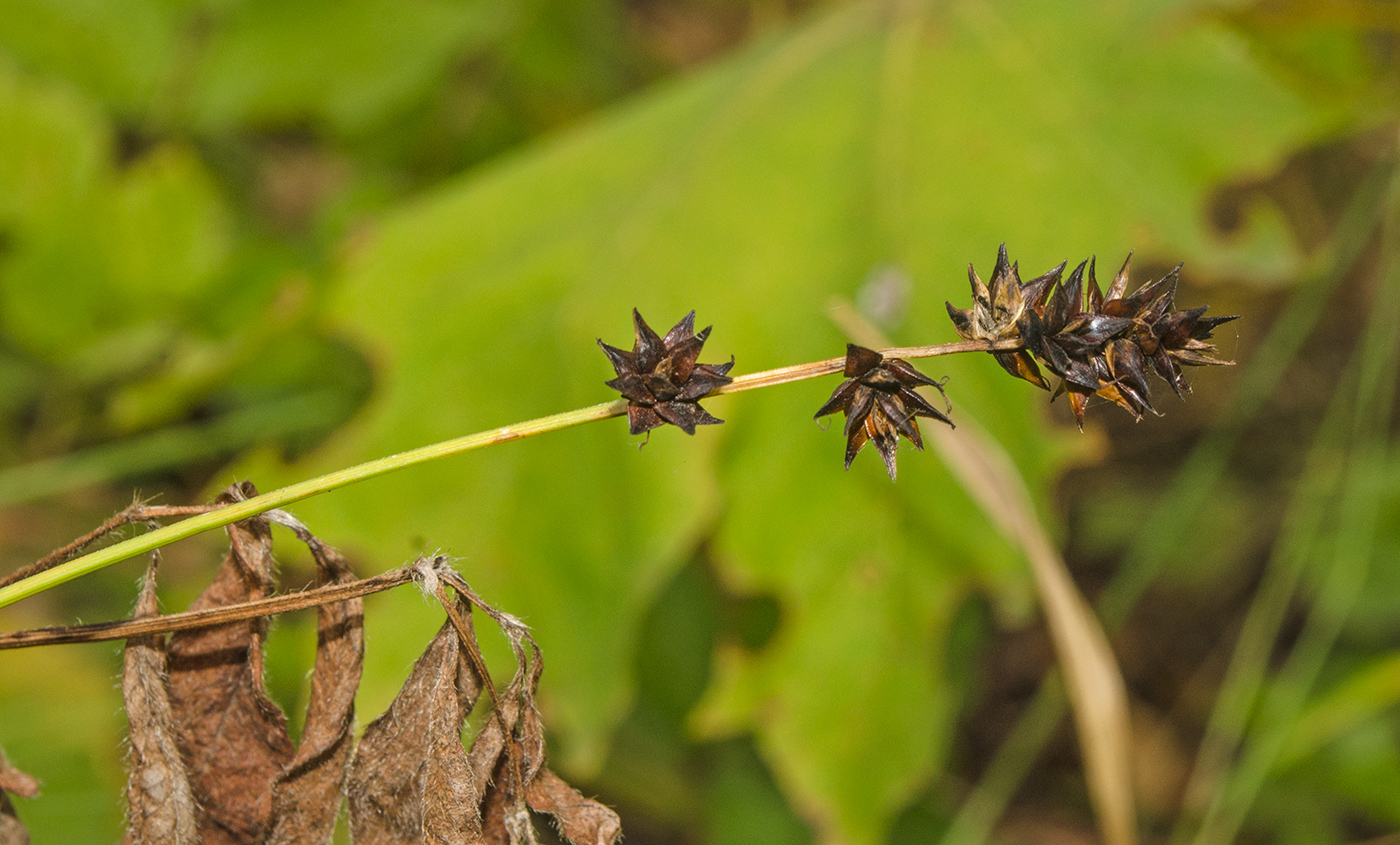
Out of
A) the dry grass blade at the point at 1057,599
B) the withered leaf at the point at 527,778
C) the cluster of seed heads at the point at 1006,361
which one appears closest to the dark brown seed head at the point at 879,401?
the cluster of seed heads at the point at 1006,361

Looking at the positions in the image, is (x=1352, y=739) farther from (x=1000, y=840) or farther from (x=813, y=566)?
(x=813, y=566)

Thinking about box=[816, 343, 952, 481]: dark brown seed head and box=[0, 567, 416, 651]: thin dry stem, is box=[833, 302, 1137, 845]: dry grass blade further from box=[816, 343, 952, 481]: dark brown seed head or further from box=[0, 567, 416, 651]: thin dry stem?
box=[0, 567, 416, 651]: thin dry stem

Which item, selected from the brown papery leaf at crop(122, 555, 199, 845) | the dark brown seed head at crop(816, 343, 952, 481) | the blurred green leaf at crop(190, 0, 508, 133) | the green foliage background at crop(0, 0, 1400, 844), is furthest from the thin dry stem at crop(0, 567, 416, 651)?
the blurred green leaf at crop(190, 0, 508, 133)

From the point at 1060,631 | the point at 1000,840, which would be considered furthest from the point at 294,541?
the point at 1000,840

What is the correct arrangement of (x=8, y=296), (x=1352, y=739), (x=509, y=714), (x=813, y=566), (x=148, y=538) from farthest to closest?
(x=1352, y=739)
(x=8, y=296)
(x=813, y=566)
(x=509, y=714)
(x=148, y=538)

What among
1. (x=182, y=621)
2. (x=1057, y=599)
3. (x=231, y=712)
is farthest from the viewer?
(x=1057, y=599)

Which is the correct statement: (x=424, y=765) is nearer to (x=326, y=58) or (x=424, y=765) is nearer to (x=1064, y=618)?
(x=1064, y=618)

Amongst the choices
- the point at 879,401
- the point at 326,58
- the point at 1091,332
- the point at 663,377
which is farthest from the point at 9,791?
the point at 326,58
